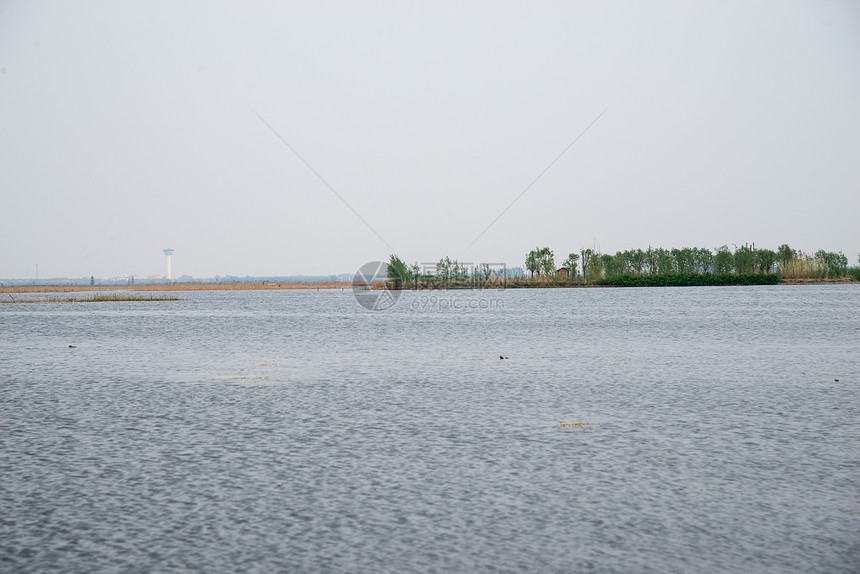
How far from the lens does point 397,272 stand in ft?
313

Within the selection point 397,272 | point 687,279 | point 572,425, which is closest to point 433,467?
point 572,425

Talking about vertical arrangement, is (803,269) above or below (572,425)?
above

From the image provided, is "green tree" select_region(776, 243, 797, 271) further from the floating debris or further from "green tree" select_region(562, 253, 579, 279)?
the floating debris

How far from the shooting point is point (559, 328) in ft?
99.3

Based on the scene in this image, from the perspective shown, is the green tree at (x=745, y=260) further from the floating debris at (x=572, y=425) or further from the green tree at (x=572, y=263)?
the floating debris at (x=572, y=425)

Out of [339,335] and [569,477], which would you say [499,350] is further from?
[569,477]

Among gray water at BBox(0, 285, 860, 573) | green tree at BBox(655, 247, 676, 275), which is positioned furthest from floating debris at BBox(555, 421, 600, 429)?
green tree at BBox(655, 247, 676, 275)

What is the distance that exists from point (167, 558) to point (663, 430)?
681 centimetres

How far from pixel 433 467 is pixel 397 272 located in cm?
8792

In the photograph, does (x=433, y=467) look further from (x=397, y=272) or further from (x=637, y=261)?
(x=637, y=261)

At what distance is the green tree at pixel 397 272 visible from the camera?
304ft

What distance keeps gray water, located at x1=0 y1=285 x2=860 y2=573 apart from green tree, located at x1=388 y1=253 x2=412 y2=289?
2948 inches

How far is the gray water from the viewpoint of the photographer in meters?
5.29

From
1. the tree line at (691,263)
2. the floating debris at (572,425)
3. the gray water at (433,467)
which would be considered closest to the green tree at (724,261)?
the tree line at (691,263)
